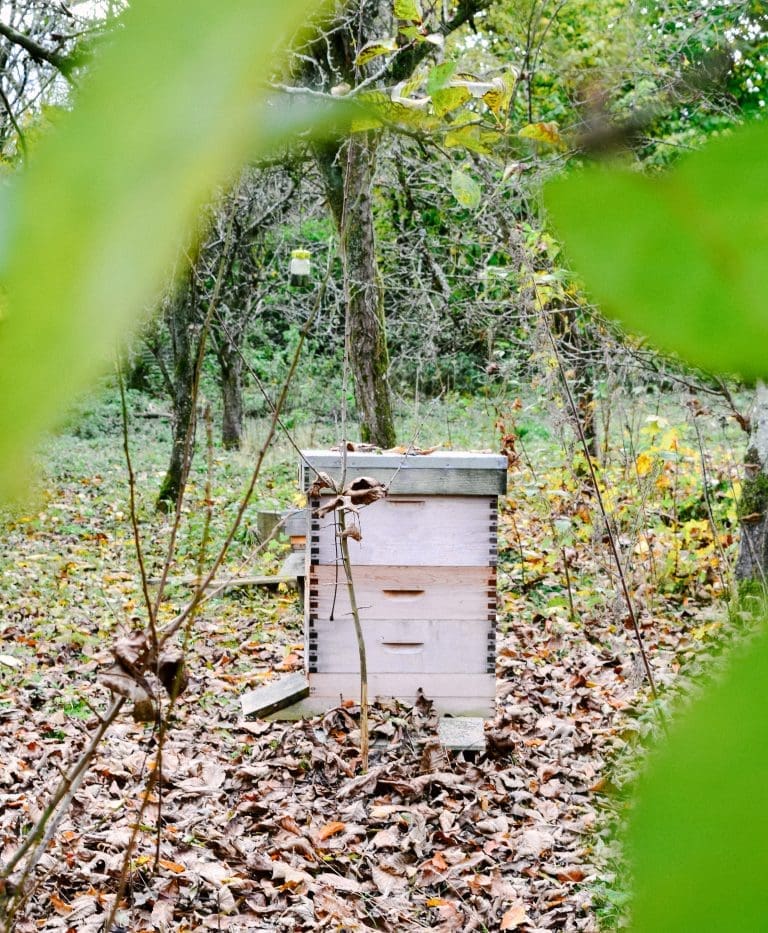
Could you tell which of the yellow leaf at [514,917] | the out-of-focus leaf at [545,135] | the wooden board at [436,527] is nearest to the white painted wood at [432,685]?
the wooden board at [436,527]

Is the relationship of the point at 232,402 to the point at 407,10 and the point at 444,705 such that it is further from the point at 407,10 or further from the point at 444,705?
the point at 407,10

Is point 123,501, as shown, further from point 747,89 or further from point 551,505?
point 747,89

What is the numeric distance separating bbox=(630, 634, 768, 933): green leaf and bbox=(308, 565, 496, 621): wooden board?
11.0 feet

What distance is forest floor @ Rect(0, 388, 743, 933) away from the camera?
92.4 inches

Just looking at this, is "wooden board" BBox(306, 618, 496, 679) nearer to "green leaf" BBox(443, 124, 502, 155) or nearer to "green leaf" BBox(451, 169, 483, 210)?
"green leaf" BBox(451, 169, 483, 210)

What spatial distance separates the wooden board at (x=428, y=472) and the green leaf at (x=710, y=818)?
10.5ft

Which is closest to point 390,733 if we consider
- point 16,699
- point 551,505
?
point 16,699

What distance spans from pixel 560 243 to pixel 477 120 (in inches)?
11.6

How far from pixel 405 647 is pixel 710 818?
11.5 feet

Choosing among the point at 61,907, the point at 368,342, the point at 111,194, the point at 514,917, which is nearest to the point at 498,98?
the point at 111,194

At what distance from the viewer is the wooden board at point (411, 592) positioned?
3434 millimetres

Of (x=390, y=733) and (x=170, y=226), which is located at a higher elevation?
(x=170, y=226)

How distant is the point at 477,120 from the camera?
39 centimetres

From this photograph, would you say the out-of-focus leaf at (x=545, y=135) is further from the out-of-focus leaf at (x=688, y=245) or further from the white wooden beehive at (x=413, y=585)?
the white wooden beehive at (x=413, y=585)
